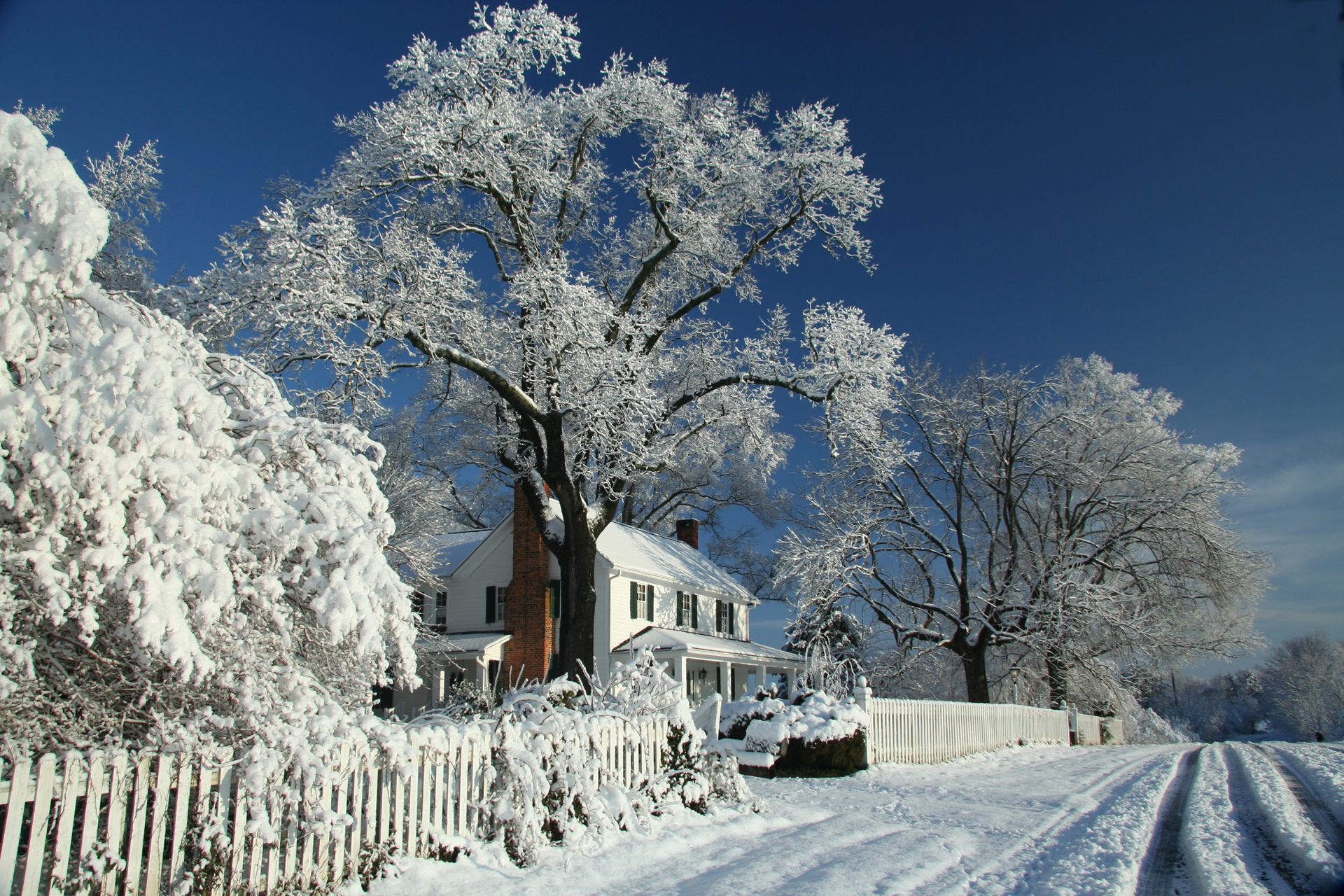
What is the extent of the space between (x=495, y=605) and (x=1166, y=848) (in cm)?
1972

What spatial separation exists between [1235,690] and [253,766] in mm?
90986

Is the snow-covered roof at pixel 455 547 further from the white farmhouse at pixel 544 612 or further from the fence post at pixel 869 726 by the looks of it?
the fence post at pixel 869 726

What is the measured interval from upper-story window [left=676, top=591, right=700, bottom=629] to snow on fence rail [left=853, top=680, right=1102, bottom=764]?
10116 mm

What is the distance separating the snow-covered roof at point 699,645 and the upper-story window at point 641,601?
422 millimetres

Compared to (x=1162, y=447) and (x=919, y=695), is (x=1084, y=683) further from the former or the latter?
(x=1162, y=447)

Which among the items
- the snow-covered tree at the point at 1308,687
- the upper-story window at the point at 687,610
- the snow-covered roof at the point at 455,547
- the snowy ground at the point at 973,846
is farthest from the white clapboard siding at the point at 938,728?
the snow-covered tree at the point at 1308,687

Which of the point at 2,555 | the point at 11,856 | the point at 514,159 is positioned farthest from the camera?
the point at 514,159

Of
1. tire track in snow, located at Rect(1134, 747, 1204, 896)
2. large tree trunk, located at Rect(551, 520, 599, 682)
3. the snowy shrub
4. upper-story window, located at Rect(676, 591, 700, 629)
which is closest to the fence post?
tire track in snow, located at Rect(1134, 747, 1204, 896)

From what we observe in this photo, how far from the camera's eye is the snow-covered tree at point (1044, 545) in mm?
21953

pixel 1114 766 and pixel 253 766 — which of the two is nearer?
pixel 253 766

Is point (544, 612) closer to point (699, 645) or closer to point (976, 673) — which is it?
point (699, 645)

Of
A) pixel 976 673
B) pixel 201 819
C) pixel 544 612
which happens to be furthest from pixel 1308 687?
pixel 201 819

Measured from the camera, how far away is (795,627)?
94.9ft

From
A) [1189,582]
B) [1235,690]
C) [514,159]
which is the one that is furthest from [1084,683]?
[1235,690]
